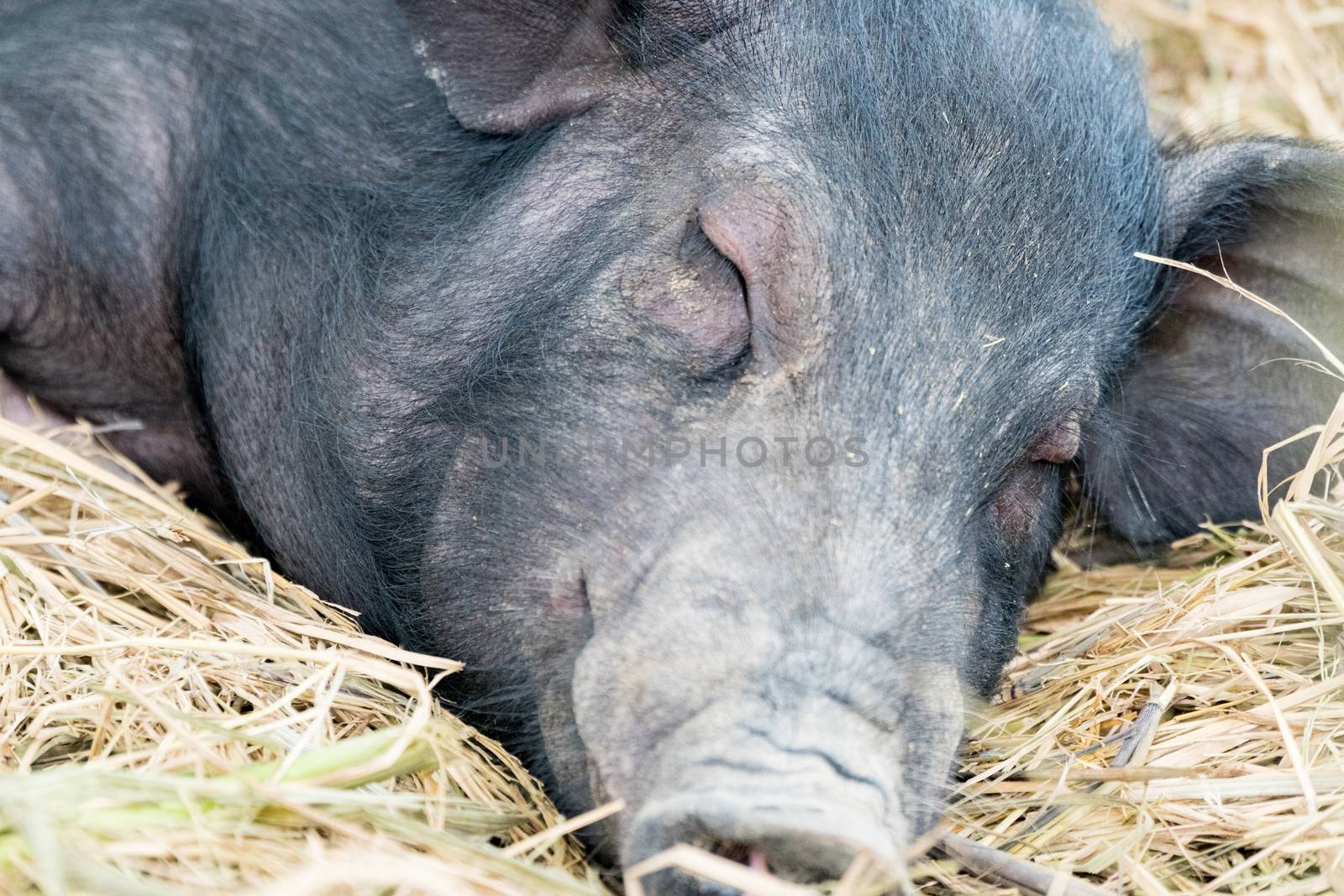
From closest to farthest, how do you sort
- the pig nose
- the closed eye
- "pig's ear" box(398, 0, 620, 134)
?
the pig nose < the closed eye < "pig's ear" box(398, 0, 620, 134)

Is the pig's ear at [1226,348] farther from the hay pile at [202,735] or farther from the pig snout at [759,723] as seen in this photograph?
the hay pile at [202,735]

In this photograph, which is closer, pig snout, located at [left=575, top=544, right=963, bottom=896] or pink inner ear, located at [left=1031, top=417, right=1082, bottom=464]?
pig snout, located at [left=575, top=544, right=963, bottom=896]

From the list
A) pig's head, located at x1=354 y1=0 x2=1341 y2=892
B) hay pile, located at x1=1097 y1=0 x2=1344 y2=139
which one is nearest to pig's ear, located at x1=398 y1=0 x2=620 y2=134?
pig's head, located at x1=354 y1=0 x2=1341 y2=892

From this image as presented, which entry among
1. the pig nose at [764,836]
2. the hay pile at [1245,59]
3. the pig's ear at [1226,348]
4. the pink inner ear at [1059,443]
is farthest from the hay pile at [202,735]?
the hay pile at [1245,59]

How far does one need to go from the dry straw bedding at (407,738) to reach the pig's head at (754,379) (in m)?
0.18

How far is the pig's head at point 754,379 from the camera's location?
222 centimetres

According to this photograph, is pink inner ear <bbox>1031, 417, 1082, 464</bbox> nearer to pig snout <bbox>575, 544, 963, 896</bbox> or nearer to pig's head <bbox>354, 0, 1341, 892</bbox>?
pig's head <bbox>354, 0, 1341, 892</bbox>

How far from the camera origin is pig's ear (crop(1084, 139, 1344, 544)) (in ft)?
10.9

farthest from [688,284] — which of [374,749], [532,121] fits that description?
[374,749]

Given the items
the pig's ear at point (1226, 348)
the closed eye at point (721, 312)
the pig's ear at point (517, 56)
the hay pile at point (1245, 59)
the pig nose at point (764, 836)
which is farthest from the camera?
the hay pile at point (1245, 59)

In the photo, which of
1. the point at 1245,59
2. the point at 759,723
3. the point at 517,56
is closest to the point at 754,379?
the point at 759,723

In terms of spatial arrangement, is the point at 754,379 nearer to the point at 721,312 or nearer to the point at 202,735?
the point at 721,312

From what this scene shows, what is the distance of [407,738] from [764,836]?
60 centimetres

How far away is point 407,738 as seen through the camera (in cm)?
222
